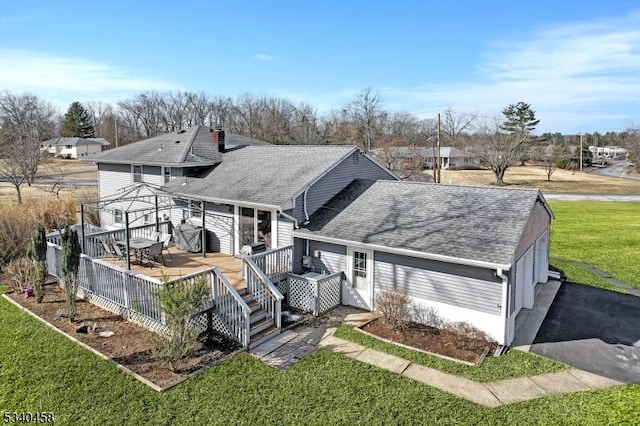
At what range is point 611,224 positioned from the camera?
29.3 meters

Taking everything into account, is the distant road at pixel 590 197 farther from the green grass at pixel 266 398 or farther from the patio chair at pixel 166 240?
the green grass at pixel 266 398

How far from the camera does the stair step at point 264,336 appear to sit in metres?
10.8

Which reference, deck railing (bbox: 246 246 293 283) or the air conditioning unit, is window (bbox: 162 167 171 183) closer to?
the air conditioning unit

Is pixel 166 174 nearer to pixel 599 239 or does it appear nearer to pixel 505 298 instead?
pixel 505 298

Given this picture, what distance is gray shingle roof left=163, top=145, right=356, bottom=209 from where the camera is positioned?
1503 cm

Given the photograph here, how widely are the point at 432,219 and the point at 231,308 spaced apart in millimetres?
6524

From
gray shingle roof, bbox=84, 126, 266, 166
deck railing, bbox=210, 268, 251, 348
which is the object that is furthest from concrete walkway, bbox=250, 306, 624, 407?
gray shingle roof, bbox=84, 126, 266, 166

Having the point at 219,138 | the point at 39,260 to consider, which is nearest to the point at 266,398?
the point at 39,260

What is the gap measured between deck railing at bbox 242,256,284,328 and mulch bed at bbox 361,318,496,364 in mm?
2504

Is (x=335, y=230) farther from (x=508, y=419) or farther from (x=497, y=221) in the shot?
(x=508, y=419)

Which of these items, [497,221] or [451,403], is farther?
[497,221]

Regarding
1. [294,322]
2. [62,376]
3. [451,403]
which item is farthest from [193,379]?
[451,403]

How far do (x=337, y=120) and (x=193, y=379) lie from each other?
7168cm

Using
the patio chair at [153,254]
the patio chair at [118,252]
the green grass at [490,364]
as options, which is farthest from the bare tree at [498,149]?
the patio chair at [118,252]
